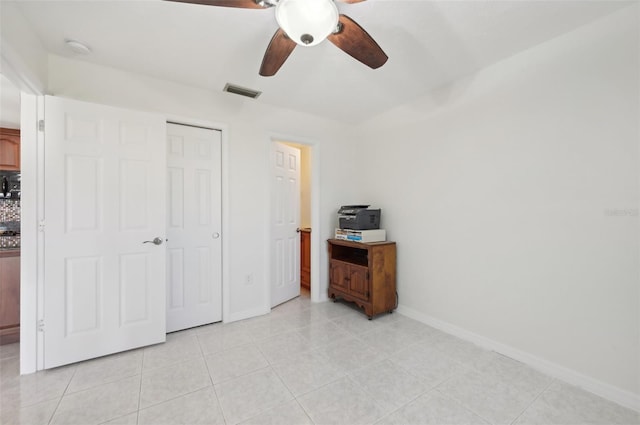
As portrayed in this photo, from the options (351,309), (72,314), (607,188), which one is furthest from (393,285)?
(72,314)

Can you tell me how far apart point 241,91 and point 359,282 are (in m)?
2.29

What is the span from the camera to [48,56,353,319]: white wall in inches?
88.4

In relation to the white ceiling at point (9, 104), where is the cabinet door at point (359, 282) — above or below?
below

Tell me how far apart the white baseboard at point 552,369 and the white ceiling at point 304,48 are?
226 centimetres

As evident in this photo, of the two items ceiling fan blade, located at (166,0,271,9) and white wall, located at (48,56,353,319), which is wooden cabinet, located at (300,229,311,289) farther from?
ceiling fan blade, located at (166,0,271,9)

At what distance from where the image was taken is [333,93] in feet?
8.95

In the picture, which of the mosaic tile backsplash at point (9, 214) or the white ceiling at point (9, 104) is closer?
the white ceiling at point (9, 104)

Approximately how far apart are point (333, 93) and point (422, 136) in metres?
1.00

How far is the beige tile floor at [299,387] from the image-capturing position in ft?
4.98

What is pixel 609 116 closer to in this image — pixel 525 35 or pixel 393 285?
pixel 525 35

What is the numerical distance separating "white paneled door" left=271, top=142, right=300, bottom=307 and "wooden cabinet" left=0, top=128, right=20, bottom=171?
2.66 meters

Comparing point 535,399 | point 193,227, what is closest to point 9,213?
point 193,227

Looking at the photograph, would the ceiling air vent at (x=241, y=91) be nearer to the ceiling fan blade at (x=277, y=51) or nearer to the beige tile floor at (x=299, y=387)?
the ceiling fan blade at (x=277, y=51)

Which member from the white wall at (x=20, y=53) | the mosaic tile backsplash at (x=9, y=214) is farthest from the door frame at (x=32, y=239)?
the mosaic tile backsplash at (x=9, y=214)
